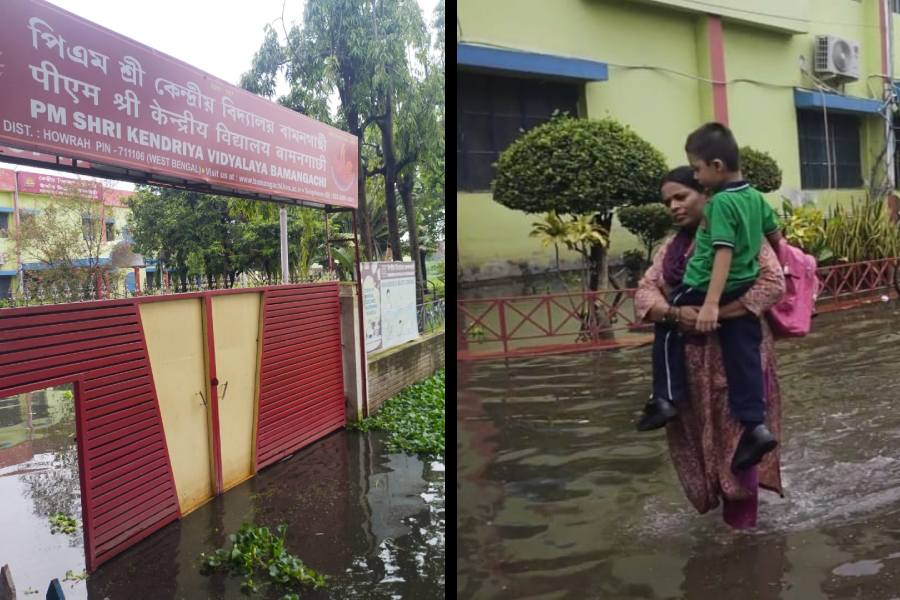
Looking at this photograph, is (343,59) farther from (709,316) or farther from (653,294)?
(709,316)

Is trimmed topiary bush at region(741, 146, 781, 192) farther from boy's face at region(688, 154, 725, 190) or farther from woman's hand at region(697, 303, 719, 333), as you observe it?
woman's hand at region(697, 303, 719, 333)

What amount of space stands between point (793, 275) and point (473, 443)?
1.09m

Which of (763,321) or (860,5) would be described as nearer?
(763,321)

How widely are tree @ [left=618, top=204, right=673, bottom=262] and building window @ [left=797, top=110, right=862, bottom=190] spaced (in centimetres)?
54

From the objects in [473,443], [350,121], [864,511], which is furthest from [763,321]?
[350,121]

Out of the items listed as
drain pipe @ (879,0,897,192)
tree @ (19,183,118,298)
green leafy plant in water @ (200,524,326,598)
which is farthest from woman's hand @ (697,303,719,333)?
tree @ (19,183,118,298)

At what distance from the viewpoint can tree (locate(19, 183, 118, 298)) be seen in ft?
5.53

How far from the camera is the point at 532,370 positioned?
7.23ft

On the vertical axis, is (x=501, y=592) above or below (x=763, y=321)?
below

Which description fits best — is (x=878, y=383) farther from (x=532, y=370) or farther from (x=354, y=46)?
(x=354, y=46)

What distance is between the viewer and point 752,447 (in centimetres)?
214

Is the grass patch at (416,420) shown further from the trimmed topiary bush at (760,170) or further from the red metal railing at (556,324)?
the trimmed topiary bush at (760,170)

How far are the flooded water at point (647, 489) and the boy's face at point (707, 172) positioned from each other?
0.54 metres

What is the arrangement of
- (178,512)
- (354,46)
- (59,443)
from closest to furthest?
(59,443)
(178,512)
(354,46)
